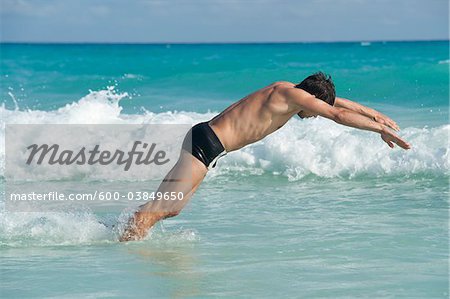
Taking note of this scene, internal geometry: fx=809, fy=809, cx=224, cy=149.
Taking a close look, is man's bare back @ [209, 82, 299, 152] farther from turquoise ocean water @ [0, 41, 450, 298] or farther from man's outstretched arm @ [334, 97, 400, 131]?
turquoise ocean water @ [0, 41, 450, 298]

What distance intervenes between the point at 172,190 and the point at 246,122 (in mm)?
786

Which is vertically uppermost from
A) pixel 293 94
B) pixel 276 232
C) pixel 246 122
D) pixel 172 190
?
pixel 293 94

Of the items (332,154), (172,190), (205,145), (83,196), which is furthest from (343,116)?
(332,154)

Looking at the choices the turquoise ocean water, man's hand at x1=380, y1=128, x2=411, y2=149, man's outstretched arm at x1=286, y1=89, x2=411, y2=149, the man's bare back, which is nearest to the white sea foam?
the turquoise ocean water

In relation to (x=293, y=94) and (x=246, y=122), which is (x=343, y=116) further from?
(x=246, y=122)

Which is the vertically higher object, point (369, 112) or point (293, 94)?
point (293, 94)

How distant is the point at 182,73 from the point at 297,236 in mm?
19381

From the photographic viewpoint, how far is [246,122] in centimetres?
618

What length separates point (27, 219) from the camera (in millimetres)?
7090

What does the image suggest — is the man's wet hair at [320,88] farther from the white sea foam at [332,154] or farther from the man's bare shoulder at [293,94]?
the white sea foam at [332,154]

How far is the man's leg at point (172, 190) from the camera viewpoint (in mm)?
6250

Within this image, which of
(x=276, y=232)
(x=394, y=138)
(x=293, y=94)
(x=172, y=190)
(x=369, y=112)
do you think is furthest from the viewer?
(x=276, y=232)

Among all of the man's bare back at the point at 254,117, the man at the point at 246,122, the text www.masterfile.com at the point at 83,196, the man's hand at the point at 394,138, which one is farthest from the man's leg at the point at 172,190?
the text www.masterfile.com at the point at 83,196

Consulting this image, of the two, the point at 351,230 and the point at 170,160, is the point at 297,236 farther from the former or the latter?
the point at 170,160
